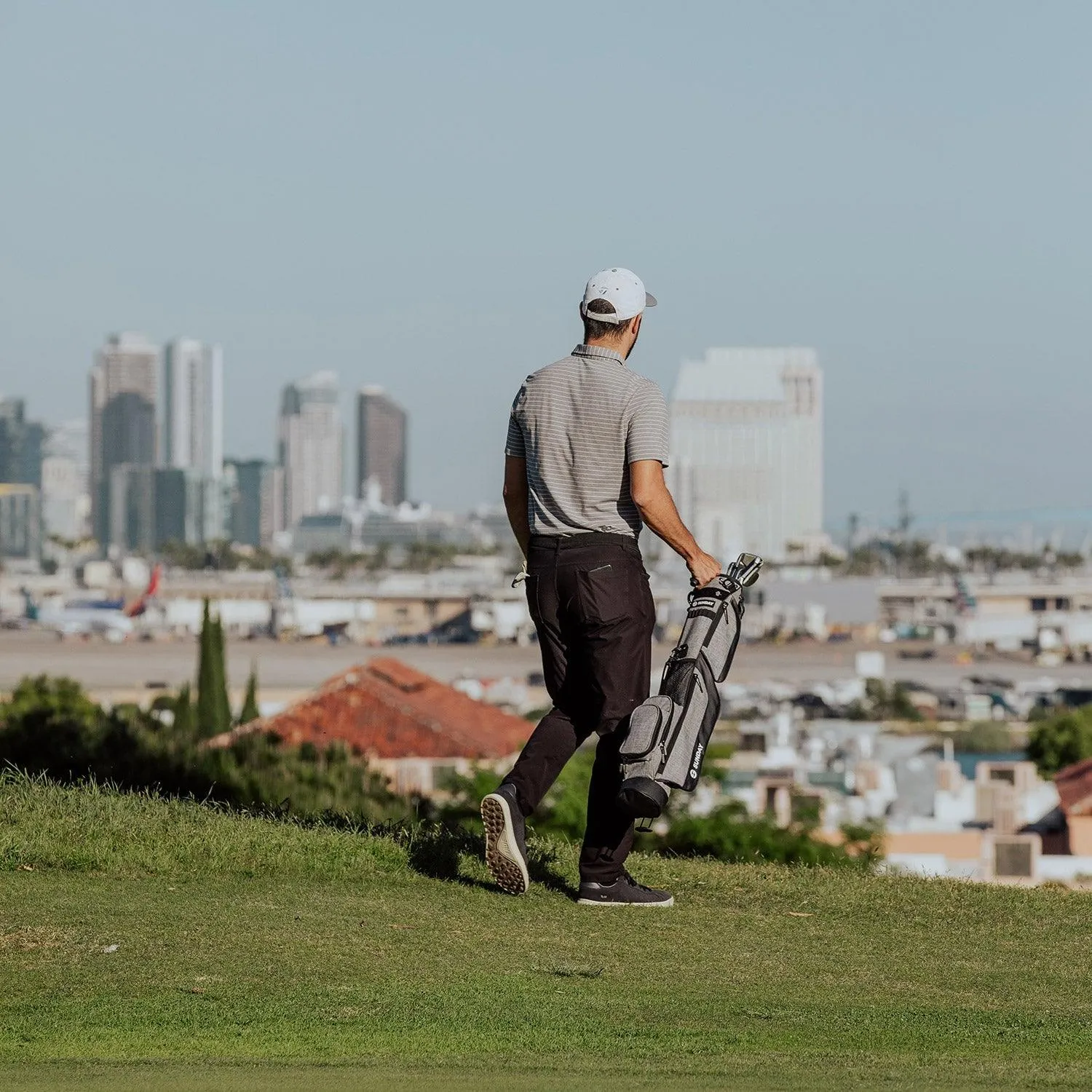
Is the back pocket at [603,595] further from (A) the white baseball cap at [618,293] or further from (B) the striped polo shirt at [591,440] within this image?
(A) the white baseball cap at [618,293]

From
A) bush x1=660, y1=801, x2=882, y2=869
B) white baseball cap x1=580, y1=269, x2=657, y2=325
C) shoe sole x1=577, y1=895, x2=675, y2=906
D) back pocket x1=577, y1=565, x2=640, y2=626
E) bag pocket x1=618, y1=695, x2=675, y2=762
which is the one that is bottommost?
bush x1=660, y1=801, x2=882, y2=869

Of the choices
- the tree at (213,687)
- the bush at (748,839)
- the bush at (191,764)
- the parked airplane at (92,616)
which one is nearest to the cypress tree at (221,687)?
the tree at (213,687)

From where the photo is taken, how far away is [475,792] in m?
13.1

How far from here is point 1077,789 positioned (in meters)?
29.5

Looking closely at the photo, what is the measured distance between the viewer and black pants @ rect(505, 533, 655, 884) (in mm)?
5191

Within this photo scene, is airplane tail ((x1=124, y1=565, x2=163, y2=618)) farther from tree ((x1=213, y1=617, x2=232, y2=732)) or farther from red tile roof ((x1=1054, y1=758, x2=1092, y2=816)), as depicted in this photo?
red tile roof ((x1=1054, y1=758, x2=1092, y2=816))

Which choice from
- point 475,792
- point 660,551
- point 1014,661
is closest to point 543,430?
point 475,792

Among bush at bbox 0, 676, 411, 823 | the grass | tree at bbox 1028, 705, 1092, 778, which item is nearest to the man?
the grass

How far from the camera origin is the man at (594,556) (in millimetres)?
5180

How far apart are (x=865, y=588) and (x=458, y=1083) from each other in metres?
139

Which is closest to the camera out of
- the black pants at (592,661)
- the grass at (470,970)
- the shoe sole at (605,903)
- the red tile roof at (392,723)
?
the grass at (470,970)

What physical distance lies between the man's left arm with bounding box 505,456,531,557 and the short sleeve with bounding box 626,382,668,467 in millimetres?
372

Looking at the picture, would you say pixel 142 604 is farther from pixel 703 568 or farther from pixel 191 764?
pixel 703 568

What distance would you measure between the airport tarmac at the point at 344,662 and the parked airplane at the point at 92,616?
1498 mm
